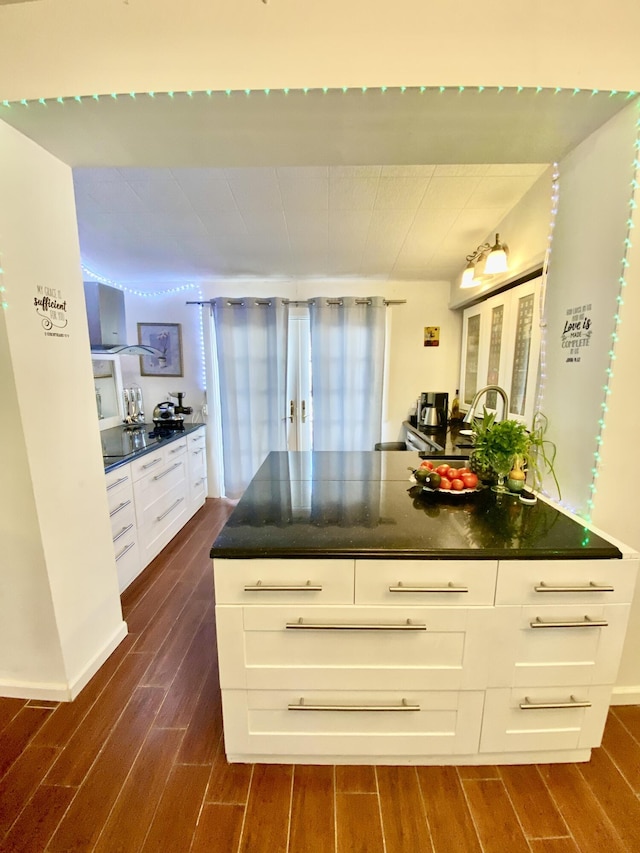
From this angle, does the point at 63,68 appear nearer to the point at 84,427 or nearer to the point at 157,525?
the point at 84,427

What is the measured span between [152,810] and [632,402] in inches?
88.0

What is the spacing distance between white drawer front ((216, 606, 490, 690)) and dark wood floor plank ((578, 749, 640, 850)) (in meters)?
0.60

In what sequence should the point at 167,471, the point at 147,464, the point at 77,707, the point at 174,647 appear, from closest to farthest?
1. the point at 77,707
2. the point at 174,647
3. the point at 147,464
4. the point at 167,471

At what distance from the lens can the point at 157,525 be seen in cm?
268

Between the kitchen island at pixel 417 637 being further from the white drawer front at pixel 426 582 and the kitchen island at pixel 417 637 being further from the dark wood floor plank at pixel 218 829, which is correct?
the dark wood floor plank at pixel 218 829

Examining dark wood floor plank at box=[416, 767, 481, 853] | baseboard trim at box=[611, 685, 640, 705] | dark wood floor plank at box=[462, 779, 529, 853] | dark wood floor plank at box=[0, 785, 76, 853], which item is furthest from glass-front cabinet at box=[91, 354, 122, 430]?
baseboard trim at box=[611, 685, 640, 705]

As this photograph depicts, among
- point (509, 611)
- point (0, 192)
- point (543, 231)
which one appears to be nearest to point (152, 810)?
point (509, 611)

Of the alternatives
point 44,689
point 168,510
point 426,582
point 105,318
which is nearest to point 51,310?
point 105,318

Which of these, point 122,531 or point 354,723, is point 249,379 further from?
point 354,723

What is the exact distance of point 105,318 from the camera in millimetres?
2619

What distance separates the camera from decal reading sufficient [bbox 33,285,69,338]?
53.4 inches

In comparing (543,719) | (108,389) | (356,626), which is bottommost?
(543,719)

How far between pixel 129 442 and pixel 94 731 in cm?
175

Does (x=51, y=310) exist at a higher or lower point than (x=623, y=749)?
higher
